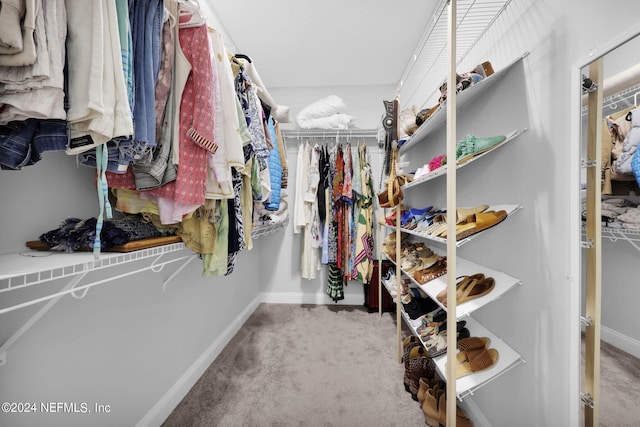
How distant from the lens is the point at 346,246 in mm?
2340

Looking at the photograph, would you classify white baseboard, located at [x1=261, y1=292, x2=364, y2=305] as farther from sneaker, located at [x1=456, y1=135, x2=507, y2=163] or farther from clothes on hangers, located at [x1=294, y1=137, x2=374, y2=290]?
sneaker, located at [x1=456, y1=135, x2=507, y2=163]

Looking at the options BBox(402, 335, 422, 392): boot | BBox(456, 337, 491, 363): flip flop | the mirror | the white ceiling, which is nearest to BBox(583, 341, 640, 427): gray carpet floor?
the mirror

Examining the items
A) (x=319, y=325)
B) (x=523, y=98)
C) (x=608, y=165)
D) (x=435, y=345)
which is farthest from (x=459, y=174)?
(x=319, y=325)

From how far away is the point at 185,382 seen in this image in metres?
1.38

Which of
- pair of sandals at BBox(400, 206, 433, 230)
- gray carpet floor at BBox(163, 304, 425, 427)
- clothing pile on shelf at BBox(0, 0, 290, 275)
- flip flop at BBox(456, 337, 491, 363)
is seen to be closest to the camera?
clothing pile on shelf at BBox(0, 0, 290, 275)

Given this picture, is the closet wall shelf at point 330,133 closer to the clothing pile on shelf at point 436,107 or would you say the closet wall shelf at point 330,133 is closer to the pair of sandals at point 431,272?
the clothing pile on shelf at point 436,107

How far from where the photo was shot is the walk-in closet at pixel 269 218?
1.88 ft

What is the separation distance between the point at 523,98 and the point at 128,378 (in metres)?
2.03

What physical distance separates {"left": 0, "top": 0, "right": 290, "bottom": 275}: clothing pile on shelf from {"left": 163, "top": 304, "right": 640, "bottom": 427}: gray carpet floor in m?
0.82

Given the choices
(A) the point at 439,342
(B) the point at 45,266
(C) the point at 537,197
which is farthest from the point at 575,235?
(B) the point at 45,266

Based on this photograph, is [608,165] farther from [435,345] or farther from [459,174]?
[435,345]

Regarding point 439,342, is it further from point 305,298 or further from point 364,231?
point 305,298

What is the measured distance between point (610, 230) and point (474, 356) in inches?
26.5

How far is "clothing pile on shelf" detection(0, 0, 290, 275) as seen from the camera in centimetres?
44
